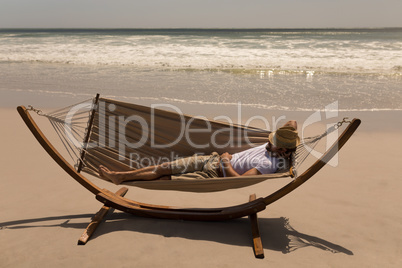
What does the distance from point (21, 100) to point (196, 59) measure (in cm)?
850

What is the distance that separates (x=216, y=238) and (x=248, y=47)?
656 inches

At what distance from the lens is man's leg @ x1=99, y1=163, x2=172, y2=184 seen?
3143 millimetres

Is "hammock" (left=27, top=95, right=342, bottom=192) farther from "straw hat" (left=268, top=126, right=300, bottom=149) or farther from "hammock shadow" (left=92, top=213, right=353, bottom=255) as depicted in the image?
"hammock shadow" (left=92, top=213, right=353, bottom=255)

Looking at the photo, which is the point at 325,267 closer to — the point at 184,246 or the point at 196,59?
the point at 184,246

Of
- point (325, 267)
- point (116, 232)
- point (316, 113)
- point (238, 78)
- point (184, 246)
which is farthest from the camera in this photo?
point (238, 78)

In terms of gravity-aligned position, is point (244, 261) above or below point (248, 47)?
below

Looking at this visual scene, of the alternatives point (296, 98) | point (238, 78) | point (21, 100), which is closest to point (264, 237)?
point (296, 98)

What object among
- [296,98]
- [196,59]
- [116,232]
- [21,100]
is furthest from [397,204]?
[196,59]

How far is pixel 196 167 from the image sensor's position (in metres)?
3.31

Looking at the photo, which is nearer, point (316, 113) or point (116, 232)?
point (116, 232)

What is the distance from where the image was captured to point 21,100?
7.31 metres

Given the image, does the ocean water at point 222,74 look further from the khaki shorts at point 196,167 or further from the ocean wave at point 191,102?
the khaki shorts at point 196,167

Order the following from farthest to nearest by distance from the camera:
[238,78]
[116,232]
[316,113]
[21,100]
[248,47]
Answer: [248,47] → [238,78] → [21,100] → [316,113] → [116,232]

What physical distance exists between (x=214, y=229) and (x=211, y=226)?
0.05 meters
